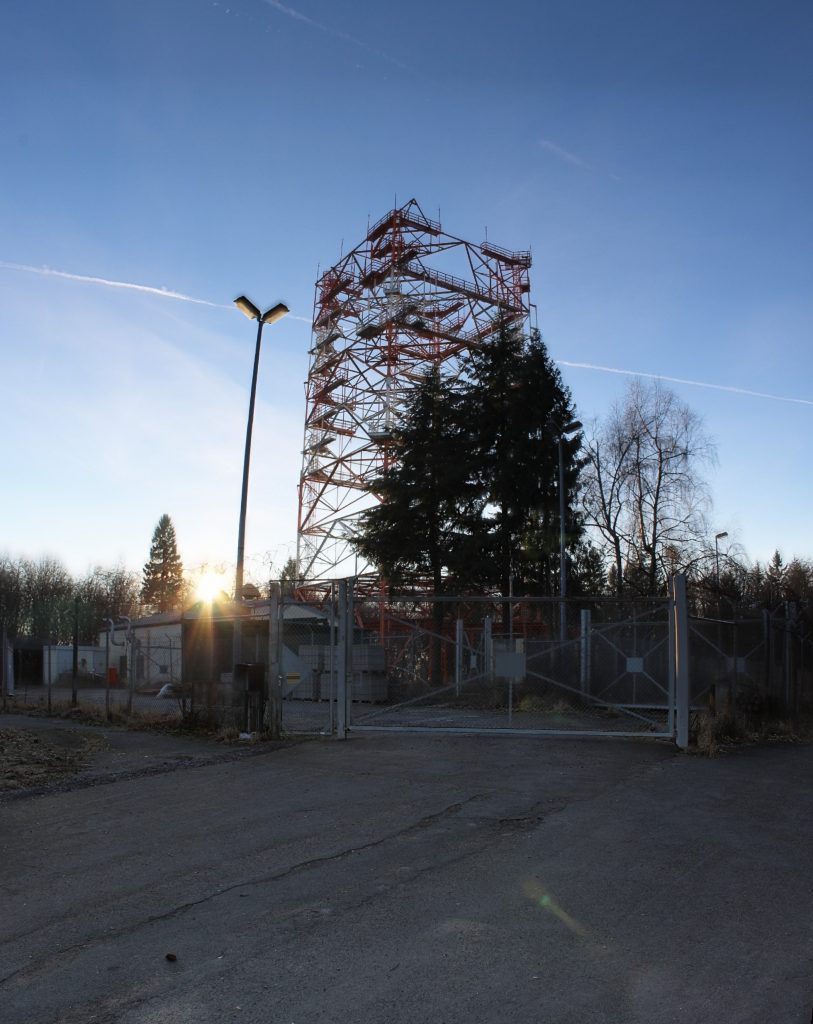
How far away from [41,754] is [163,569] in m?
107

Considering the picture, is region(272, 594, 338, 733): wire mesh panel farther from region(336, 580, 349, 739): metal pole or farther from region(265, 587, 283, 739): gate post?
region(336, 580, 349, 739): metal pole

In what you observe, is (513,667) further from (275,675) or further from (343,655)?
(275,675)

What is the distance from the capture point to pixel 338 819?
331 inches

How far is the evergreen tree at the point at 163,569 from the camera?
4397 inches

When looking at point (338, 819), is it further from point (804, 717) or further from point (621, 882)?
point (804, 717)

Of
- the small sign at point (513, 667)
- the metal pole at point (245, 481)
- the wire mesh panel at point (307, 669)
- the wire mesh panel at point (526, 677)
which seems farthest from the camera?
the metal pole at point (245, 481)

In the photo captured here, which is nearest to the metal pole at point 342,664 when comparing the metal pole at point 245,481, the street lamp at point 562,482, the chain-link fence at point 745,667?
the metal pole at point 245,481

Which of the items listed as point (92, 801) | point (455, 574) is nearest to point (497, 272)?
point (455, 574)

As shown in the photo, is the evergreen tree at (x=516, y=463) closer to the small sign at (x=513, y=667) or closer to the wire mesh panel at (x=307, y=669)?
the wire mesh panel at (x=307, y=669)

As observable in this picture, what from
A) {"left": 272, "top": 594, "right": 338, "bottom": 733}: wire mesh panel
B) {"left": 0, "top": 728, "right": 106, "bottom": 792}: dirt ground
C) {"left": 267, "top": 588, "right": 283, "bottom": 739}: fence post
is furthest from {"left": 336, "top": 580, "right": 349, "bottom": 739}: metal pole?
{"left": 0, "top": 728, "right": 106, "bottom": 792}: dirt ground

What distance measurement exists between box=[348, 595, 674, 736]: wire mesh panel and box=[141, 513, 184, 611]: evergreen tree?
88.7 meters

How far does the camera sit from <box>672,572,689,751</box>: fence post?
1327cm

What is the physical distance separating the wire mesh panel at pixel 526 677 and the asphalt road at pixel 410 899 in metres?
3.63

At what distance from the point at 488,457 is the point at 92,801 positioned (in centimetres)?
2513
